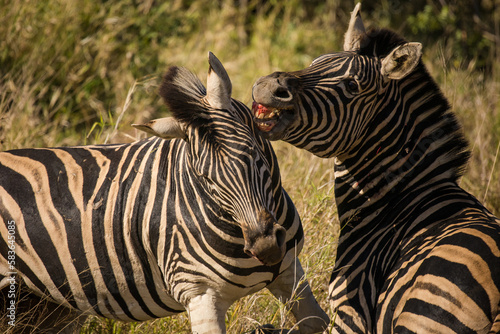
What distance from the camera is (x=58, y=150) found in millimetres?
3533

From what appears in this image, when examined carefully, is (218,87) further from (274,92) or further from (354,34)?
(354,34)

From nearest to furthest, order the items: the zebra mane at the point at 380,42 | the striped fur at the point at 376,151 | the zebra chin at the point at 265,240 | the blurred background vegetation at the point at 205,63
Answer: the zebra chin at the point at 265,240 → the striped fur at the point at 376,151 → the zebra mane at the point at 380,42 → the blurred background vegetation at the point at 205,63

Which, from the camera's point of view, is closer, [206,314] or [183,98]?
[183,98]

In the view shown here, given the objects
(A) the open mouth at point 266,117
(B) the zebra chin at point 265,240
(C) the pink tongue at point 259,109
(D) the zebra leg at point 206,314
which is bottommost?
(D) the zebra leg at point 206,314

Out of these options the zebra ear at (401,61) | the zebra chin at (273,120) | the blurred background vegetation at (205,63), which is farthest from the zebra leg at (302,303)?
the zebra ear at (401,61)

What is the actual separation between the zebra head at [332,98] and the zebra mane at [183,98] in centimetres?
38

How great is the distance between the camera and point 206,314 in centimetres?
297

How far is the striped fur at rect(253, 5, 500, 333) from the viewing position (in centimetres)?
307

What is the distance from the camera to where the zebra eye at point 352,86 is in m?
3.23

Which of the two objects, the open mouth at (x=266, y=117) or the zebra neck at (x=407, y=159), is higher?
the open mouth at (x=266, y=117)

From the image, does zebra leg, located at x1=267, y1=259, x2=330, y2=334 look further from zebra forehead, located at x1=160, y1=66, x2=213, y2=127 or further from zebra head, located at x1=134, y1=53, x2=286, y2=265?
zebra forehead, located at x1=160, y1=66, x2=213, y2=127

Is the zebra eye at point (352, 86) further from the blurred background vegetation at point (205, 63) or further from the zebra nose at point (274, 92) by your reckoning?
the blurred background vegetation at point (205, 63)

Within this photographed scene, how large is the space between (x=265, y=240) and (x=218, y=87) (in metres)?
0.83

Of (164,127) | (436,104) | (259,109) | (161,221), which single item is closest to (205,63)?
Answer: (259,109)
